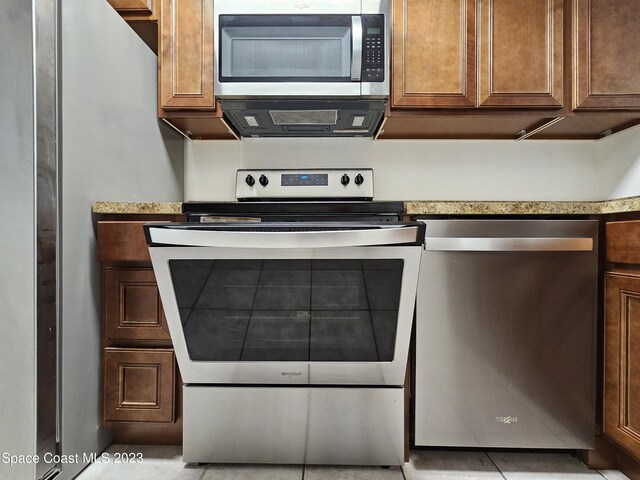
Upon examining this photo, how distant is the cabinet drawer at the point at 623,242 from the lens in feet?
3.49

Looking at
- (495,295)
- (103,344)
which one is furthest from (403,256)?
(103,344)

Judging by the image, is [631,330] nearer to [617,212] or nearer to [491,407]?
[617,212]

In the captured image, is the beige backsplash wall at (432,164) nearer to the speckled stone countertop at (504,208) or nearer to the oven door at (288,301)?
the speckled stone countertop at (504,208)

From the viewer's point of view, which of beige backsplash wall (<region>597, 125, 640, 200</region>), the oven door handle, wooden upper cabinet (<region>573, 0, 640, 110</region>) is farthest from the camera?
beige backsplash wall (<region>597, 125, 640, 200</region>)

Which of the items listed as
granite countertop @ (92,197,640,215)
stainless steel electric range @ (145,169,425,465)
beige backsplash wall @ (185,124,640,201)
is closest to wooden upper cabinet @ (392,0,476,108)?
beige backsplash wall @ (185,124,640,201)

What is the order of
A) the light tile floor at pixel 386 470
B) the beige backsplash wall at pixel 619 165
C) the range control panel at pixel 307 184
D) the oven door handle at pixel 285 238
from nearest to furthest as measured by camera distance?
the oven door handle at pixel 285 238 < the light tile floor at pixel 386 470 < the beige backsplash wall at pixel 619 165 < the range control panel at pixel 307 184

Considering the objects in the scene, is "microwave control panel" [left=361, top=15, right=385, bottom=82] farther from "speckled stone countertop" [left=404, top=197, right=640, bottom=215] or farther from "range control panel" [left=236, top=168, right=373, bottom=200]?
"speckled stone countertop" [left=404, top=197, right=640, bottom=215]

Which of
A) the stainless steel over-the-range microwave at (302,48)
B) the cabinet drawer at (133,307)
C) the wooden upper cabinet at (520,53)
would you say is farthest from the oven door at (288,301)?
the wooden upper cabinet at (520,53)

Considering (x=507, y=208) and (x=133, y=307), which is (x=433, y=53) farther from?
(x=133, y=307)

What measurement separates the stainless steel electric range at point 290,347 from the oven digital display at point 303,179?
0.66 m

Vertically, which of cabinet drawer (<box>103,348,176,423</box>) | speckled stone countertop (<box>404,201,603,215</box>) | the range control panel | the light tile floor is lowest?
the light tile floor

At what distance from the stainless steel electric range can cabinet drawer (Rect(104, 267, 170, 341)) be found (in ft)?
0.37

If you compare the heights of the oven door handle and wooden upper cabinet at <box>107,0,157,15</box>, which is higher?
wooden upper cabinet at <box>107,0,157,15</box>

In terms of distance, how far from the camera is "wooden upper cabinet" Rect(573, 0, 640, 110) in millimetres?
1431
